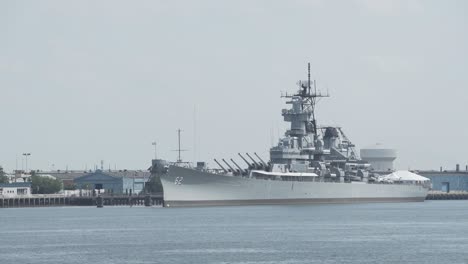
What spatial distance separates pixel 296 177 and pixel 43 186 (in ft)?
204

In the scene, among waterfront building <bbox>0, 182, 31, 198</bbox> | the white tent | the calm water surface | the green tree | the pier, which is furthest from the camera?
the green tree

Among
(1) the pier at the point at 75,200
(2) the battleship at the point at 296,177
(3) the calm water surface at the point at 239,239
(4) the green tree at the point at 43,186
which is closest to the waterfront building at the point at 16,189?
(4) the green tree at the point at 43,186

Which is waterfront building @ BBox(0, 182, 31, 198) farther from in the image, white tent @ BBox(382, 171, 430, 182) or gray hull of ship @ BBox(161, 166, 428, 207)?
gray hull of ship @ BBox(161, 166, 428, 207)

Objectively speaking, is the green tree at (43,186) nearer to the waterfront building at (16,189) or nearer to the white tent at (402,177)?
the waterfront building at (16,189)

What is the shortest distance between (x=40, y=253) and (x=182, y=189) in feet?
205

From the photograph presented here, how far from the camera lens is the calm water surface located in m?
67.8

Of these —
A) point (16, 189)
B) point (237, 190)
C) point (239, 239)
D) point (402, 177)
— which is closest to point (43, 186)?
point (16, 189)

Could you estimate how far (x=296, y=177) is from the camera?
147 m

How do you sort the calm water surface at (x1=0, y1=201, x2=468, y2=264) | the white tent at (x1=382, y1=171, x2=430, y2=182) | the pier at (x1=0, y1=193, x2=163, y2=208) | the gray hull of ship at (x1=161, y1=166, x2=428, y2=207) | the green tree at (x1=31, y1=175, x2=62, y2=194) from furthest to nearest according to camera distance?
the green tree at (x1=31, y1=175, x2=62, y2=194) → the white tent at (x1=382, y1=171, x2=430, y2=182) → the pier at (x1=0, y1=193, x2=163, y2=208) → the gray hull of ship at (x1=161, y1=166, x2=428, y2=207) → the calm water surface at (x1=0, y1=201, x2=468, y2=264)

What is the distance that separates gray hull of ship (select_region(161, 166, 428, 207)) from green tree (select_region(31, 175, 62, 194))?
197ft

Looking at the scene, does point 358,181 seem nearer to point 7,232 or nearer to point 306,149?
point 306,149

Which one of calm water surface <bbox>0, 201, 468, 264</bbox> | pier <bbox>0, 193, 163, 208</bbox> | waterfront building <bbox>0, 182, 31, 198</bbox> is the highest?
waterfront building <bbox>0, 182, 31, 198</bbox>

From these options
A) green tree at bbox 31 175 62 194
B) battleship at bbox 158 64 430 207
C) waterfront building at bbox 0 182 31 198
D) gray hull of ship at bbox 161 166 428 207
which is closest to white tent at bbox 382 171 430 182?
battleship at bbox 158 64 430 207

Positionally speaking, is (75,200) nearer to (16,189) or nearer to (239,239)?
(16,189)
